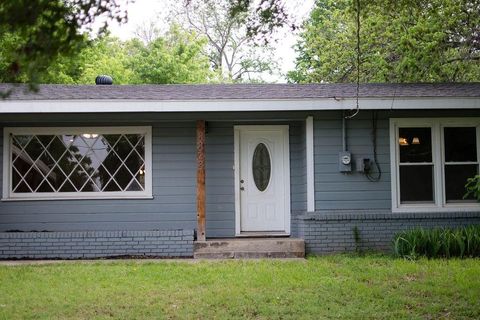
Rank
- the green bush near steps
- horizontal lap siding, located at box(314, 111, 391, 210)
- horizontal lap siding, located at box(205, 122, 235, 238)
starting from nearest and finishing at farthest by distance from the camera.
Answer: the green bush near steps
horizontal lap siding, located at box(314, 111, 391, 210)
horizontal lap siding, located at box(205, 122, 235, 238)

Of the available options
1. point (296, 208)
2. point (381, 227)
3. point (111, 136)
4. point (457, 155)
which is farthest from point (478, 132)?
point (111, 136)

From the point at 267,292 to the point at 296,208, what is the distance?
3.77m

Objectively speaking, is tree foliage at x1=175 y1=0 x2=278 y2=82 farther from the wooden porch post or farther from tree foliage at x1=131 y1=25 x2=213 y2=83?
A: the wooden porch post

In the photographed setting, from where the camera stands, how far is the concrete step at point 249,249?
373 inches

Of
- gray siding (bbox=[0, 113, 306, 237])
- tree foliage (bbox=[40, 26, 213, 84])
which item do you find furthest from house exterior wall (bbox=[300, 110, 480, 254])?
tree foliage (bbox=[40, 26, 213, 84])

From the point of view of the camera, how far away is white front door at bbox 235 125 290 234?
1052 cm

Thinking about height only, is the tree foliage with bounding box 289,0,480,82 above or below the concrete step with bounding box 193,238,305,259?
above

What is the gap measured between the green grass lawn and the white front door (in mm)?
1623

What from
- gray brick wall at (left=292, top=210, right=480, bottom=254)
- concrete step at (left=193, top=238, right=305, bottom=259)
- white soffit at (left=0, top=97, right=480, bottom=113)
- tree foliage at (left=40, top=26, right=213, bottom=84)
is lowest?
concrete step at (left=193, top=238, right=305, bottom=259)

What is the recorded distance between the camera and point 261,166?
1059 cm

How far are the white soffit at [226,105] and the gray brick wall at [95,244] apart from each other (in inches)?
77.5

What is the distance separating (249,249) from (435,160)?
133 inches

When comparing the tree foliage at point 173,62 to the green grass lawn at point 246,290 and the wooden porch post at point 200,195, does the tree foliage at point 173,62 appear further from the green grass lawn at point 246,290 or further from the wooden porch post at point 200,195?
the green grass lawn at point 246,290

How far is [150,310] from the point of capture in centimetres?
605
